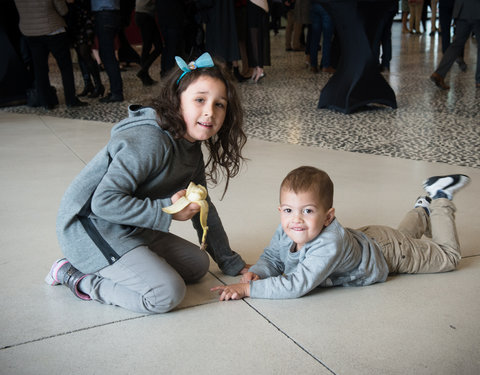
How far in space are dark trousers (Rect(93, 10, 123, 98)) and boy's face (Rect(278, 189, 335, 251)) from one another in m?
4.19

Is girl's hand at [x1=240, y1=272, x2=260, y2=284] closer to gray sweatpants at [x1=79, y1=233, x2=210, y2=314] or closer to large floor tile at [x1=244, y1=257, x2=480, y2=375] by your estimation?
large floor tile at [x1=244, y1=257, x2=480, y2=375]

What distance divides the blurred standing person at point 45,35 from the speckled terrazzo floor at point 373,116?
28cm

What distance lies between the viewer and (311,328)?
5.22ft

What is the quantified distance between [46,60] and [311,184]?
4.30m

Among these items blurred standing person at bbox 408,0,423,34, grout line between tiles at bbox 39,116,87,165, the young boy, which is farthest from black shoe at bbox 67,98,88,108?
blurred standing person at bbox 408,0,423,34

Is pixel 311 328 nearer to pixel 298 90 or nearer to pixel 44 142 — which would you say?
pixel 44 142

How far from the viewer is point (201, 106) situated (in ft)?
5.69

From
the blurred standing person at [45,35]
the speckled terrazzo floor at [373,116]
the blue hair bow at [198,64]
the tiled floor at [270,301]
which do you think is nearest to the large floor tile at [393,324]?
the tiled floor at [270,301]

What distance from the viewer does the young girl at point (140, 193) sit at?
1609 mm

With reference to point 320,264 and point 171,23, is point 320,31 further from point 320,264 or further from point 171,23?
point 320,264

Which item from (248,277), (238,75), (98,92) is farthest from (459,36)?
(248,277)

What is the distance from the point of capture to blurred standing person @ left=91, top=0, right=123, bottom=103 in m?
5.25

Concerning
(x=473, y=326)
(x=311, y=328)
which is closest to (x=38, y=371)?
(x=311, y=328)

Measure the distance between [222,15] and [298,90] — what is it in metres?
1.14
